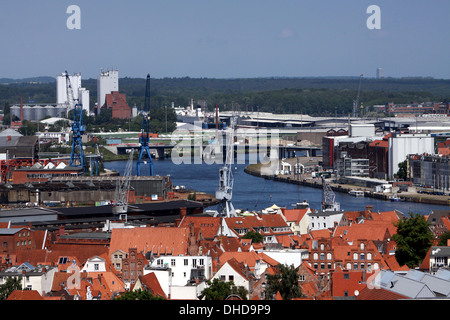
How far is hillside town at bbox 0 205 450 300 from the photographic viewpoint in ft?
21.4

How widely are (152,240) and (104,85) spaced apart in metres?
50.1

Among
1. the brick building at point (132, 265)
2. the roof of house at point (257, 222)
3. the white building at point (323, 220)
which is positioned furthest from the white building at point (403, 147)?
the brick building at point (132, 265)

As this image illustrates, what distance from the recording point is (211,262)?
27.0 ft

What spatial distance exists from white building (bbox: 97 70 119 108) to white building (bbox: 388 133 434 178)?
104 feet

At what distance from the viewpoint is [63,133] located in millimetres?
42250

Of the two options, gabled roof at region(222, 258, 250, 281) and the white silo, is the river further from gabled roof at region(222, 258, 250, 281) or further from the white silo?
the white silo

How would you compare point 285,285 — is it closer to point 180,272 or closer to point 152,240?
point 180,272

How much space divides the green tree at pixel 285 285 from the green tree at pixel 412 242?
2507 mm

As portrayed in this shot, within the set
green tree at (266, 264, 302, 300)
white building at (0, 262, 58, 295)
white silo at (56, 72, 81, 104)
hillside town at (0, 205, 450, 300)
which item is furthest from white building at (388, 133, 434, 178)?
white silo at (56, 72, 81, 104)

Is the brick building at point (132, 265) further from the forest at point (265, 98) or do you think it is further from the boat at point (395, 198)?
the forest at point (265, 98)

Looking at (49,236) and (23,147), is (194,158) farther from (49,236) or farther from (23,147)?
(49,236)

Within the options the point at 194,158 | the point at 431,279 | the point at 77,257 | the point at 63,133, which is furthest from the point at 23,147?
the point at 431,279

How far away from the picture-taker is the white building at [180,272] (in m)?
7.07

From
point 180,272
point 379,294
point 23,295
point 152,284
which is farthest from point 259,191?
point 379,294
